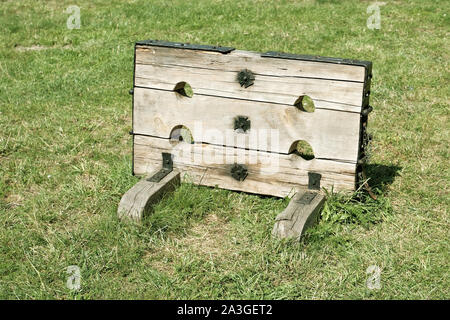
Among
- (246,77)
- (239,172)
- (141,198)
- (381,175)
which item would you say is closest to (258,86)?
(246,77)

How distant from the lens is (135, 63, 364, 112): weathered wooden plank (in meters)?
4.50

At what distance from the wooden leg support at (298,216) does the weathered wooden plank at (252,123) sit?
35cm

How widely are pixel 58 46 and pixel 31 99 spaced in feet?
7.59

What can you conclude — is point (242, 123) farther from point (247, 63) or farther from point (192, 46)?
point (192, 46)

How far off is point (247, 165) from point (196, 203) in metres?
0.53

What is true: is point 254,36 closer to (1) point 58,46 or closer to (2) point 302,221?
(1) point 58,46

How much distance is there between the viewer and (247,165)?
5043 mm

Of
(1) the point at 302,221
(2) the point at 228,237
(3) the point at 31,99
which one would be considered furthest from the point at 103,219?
(3) the point at 31,99

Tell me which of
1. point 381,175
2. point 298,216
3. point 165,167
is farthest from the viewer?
point 381,175

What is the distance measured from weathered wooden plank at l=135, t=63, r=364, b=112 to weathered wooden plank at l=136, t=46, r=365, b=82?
0.13 feet

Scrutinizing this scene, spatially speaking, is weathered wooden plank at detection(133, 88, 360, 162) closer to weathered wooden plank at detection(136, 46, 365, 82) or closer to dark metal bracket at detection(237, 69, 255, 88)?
dark metal bracket at detection(237, 69, 255, 88)

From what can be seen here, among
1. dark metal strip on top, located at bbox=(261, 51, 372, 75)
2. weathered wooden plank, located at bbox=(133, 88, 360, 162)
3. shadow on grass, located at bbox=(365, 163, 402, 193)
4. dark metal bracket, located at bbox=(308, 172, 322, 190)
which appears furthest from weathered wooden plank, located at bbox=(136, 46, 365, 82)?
shadow on grass, located at bbox=(365, 163, 402, 193)

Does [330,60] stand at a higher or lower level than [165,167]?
higher

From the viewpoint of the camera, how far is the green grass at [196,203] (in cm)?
405
